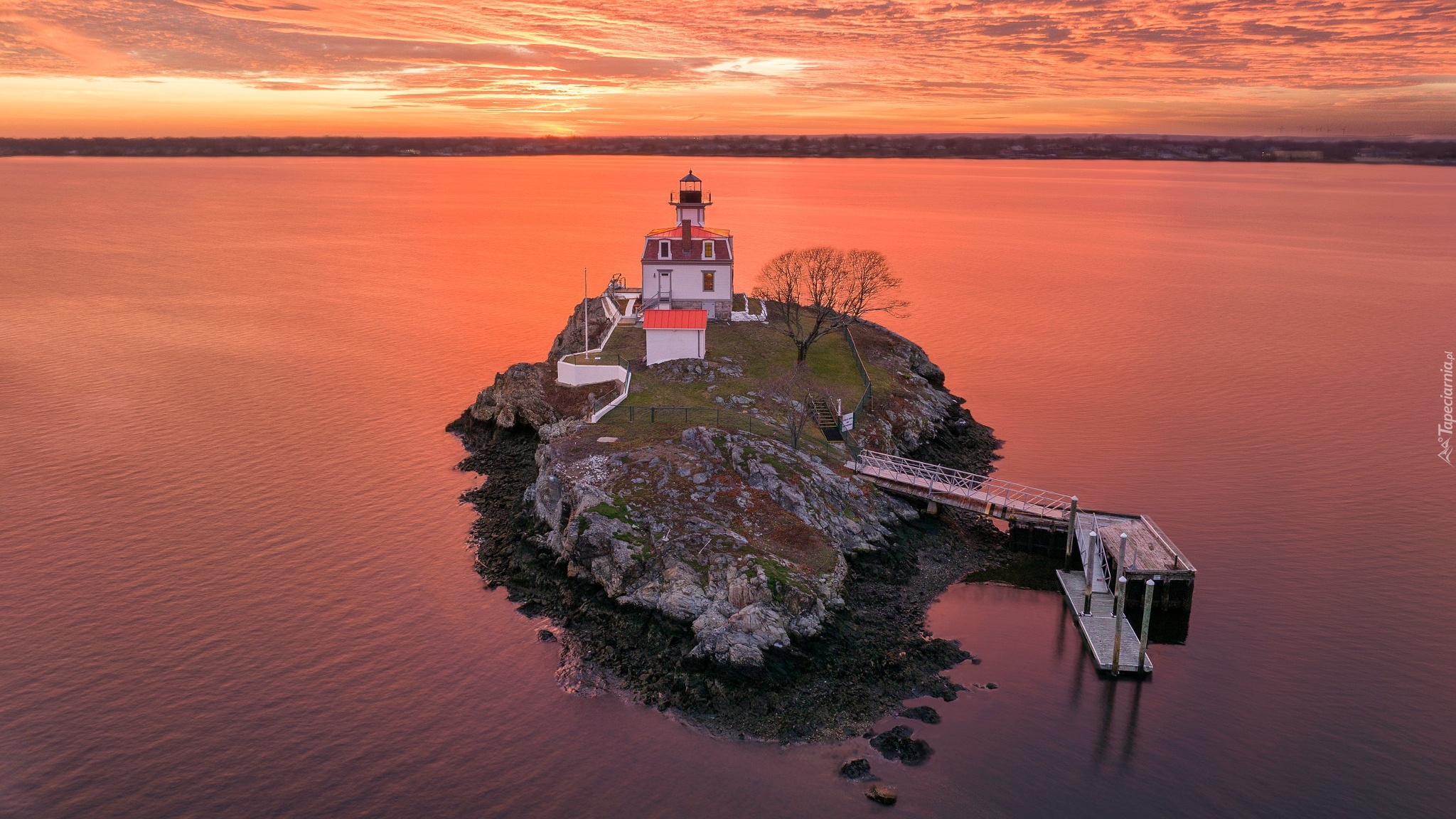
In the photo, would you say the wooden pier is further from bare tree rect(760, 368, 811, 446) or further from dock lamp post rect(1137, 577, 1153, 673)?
bare tree rect(760, 368, 811, 446)

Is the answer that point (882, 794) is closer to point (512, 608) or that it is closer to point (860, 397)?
point (512, 608)

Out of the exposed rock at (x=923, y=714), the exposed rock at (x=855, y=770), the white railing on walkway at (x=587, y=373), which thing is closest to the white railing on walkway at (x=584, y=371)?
the white railing on walkway at (x=587, y=373)

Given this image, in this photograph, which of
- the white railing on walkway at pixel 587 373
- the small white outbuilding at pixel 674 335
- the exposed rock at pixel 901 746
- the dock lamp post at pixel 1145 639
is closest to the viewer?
the exposed rock at pixel 901 746

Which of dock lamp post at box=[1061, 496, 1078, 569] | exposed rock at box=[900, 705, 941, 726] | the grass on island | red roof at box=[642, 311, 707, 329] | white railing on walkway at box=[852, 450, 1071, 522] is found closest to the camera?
exposed rock at box=[900, 705, 941, 726]

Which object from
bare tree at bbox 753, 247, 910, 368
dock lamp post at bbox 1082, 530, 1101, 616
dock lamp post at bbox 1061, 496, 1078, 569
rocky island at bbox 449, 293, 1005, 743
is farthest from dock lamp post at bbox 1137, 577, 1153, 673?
bare tree at bbox 753, 247, 910, 368

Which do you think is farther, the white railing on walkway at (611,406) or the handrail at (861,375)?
the handrail at (861,375)

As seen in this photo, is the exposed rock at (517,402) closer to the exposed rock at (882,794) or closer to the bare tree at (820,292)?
the bare tree at (820,292)

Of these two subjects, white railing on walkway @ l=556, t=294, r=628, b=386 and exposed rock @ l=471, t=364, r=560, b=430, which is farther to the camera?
exposed rock @ l=471, t=364, r=560, b=430
